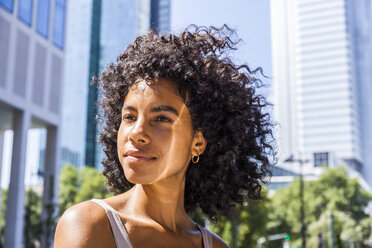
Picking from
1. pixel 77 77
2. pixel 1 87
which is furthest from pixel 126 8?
pixel 1 87

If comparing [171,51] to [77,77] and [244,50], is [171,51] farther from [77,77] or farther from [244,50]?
[77,77]

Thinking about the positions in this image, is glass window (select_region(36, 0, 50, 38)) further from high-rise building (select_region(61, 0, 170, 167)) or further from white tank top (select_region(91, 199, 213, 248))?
high-rise building (select_region(61, 0, 170, 167))

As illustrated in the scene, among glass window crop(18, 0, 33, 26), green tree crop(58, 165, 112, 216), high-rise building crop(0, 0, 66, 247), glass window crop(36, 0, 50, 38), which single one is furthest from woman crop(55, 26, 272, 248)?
green tree crop(58, 165, 112, 216)

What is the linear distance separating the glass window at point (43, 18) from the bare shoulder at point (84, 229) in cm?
2527

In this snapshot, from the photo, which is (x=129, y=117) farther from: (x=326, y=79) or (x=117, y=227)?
(x=326, y=79)

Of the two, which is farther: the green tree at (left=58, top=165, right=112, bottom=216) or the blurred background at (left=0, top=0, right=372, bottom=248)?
the green tree at (left=58, top=165, right=112, bottom=216)

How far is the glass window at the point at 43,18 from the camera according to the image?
2577 centimetres

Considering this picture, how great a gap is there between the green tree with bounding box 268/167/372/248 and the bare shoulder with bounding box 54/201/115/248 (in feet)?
167

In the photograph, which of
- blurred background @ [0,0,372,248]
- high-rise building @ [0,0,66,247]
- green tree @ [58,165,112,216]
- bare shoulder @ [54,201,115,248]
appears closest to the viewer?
bare shoulder @ [54,201,115,248]

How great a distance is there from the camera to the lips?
1.81 metres

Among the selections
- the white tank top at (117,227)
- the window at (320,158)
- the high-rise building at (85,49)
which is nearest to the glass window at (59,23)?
the white tank top at (117,227)

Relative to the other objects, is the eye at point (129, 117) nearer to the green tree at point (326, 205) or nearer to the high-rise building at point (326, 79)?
the green tree at point (326, 205)

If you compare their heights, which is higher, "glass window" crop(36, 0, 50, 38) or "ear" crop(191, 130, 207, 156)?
"glass window" crop(36, 0, 50, 38)

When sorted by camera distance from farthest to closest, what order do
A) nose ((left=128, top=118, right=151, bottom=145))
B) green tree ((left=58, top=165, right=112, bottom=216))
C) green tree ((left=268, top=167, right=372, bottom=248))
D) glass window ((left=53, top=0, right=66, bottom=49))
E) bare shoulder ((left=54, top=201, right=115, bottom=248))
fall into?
green tree ((left=268, top=167, right=372, bottom=248)) → green tree ((left=58, top=165, right=112, bottom=216)) → glass window ((left=53, top=0, right=66, bottom=49)) → nose ((left=128, top=118, right=151, bottom=145)) → bare shoulder ((left=54, top=201, right=115, bottom=248))
